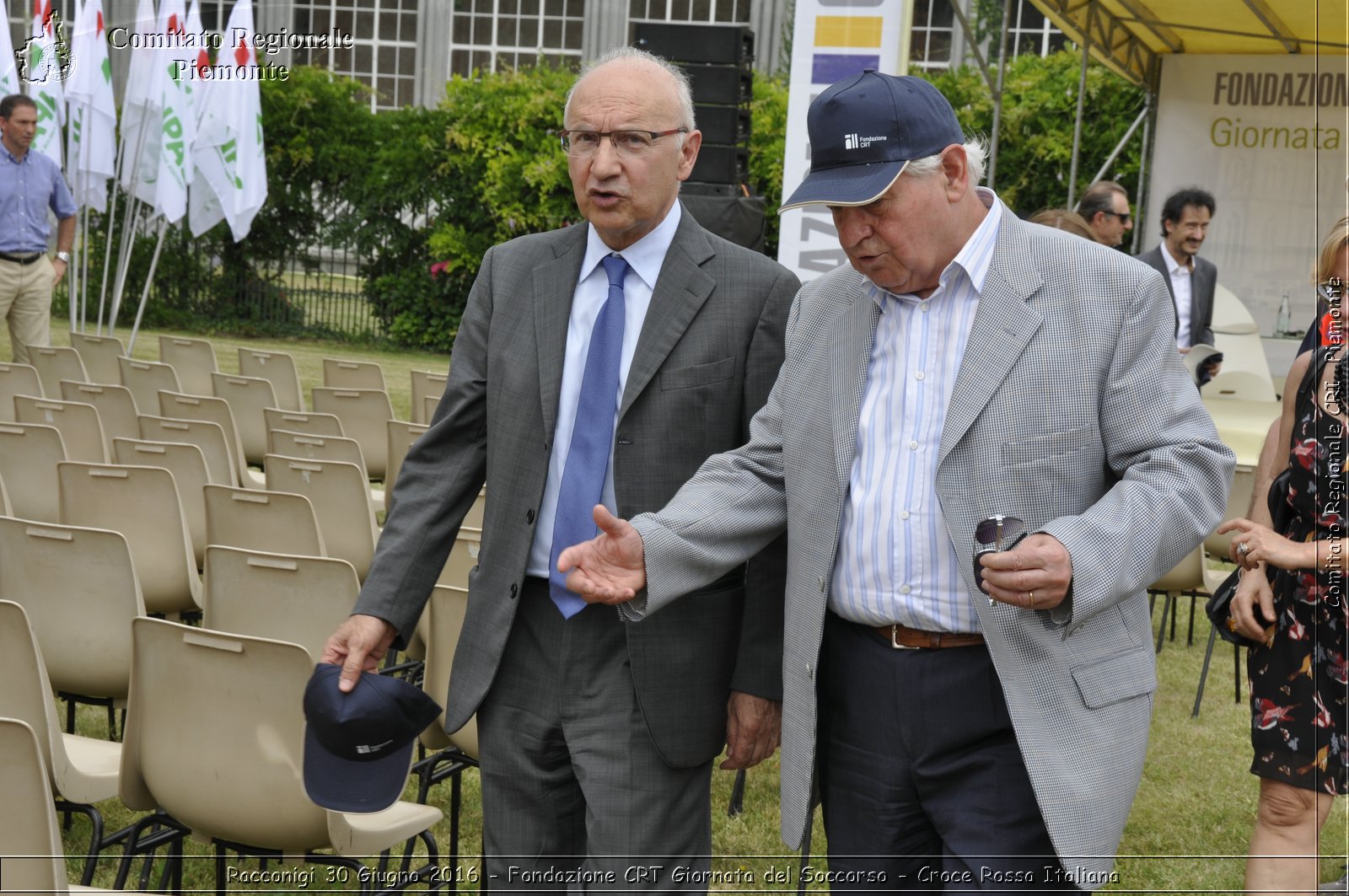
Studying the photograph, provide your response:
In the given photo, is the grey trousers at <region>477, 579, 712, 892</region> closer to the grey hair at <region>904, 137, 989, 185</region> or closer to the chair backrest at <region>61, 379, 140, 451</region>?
the grey hair at <region>904, 137, 989, 185</region>

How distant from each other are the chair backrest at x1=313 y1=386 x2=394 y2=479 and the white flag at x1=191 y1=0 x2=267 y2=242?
5688 mm

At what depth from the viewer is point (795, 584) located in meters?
2.36

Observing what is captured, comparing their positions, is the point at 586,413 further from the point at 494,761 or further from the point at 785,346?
the point at 494,761

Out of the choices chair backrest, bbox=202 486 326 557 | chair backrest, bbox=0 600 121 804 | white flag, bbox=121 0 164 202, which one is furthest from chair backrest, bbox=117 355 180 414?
chair backrest, bbox=0 600 121 804

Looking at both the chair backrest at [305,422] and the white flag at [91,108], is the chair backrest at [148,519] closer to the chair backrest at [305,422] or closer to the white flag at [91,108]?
the chair backrest at [305,422]

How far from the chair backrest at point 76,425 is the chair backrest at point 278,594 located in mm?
2765

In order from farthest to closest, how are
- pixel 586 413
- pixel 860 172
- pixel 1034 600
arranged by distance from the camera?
1. pixel 586 413
2. pixel 860 172
3. pixel 1034 600

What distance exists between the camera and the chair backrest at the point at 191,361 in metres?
9.45

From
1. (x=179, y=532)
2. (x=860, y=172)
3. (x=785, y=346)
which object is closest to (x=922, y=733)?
(x=785, y=346)

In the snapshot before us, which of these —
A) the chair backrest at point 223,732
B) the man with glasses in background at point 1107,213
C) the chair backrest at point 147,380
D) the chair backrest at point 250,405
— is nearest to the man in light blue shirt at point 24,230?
the chair backrest at point 147,380

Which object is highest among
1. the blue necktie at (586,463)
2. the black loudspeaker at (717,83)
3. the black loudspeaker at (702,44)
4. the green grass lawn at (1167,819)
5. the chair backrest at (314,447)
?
the black loudspeaker at (702,44)

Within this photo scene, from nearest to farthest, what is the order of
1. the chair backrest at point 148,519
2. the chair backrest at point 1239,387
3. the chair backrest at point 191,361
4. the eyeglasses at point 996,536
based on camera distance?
1. the eyeglasses at point 996,536
2. the chair backrest at point 148,519
3. the chair backrest at point 191,361
4. the chair backrest at point 1239,387

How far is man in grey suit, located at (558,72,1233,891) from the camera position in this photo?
2.09 m

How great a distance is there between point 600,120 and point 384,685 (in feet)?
3.55
